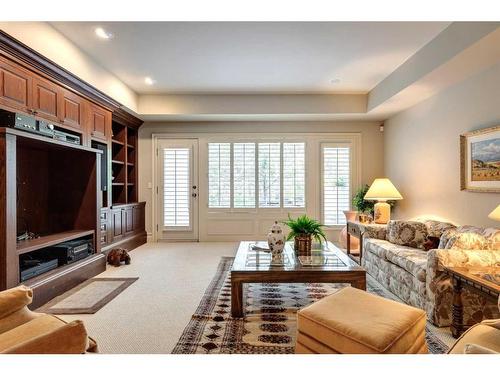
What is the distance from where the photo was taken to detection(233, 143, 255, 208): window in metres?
6.37

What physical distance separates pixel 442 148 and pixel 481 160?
2.56 feet

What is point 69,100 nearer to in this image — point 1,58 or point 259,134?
point 1,58

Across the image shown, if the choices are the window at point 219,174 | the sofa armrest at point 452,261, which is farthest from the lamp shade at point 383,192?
the window at point 219,174

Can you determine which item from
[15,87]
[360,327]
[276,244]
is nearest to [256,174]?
[276,244]

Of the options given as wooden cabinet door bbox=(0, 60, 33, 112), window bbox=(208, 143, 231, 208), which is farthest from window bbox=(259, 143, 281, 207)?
wooden cabinet door bbox=(0, 60, 33, 112)

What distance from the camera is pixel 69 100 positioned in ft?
12.5

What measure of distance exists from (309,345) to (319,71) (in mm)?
3844

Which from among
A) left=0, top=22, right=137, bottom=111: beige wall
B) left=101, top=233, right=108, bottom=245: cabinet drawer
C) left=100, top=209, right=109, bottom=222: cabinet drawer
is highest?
left=0, top=22, right=137, bottom=111: beige wall

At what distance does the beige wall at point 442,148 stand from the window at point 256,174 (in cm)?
185

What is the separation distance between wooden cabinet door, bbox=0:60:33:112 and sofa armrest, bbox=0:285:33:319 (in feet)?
7.08

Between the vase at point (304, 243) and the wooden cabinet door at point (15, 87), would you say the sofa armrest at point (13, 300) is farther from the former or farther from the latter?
the vase at point (304, 243)

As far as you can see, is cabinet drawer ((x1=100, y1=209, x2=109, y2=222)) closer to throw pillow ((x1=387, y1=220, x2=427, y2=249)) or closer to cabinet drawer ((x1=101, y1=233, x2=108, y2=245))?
cabinet drawer ((x1=101, y1=233, x2=108, y2=245))

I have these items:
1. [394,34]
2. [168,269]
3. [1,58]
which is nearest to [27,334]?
[1,58]

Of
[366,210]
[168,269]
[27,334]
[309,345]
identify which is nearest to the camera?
[27,334]
